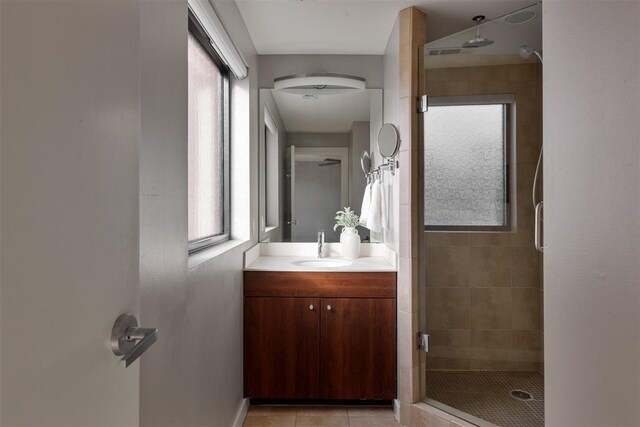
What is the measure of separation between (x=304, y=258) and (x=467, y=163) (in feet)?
4.40

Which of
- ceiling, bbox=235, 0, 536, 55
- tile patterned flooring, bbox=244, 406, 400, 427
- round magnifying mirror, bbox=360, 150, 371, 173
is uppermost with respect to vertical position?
ceiling, bbox=235, 0, 536, 55

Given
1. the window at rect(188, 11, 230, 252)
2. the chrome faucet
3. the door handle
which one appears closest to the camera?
the door handle

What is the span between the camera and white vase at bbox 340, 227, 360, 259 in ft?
9.37

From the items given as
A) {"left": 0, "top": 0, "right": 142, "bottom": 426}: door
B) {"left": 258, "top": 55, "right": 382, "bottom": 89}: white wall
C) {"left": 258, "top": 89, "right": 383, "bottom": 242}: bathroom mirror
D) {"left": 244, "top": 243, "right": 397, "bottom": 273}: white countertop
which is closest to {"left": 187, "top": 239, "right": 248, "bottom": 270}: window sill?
{"left": 244, "top": 243, "right": 397, "bottom": 273}: white countertop

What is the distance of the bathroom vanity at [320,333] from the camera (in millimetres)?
2383

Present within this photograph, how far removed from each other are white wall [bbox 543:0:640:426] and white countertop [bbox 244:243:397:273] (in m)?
1.28

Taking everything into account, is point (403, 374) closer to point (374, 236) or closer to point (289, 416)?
point (289, 416)

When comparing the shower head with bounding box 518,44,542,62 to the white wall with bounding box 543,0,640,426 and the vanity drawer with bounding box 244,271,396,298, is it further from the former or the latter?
the vanity drawer with bounding box 244,271,396,298

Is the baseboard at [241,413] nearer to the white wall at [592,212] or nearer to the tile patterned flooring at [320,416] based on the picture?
the tile patterned flooring at [320,416]

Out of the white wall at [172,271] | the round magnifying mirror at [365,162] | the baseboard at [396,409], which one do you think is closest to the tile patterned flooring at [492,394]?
the baseboard at [396,409]

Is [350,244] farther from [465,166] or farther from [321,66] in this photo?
[321,66]

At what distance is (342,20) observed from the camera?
241 centimetres

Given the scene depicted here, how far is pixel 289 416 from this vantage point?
236 centimetres

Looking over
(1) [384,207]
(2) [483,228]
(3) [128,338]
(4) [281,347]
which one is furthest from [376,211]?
(3) [128,338]
